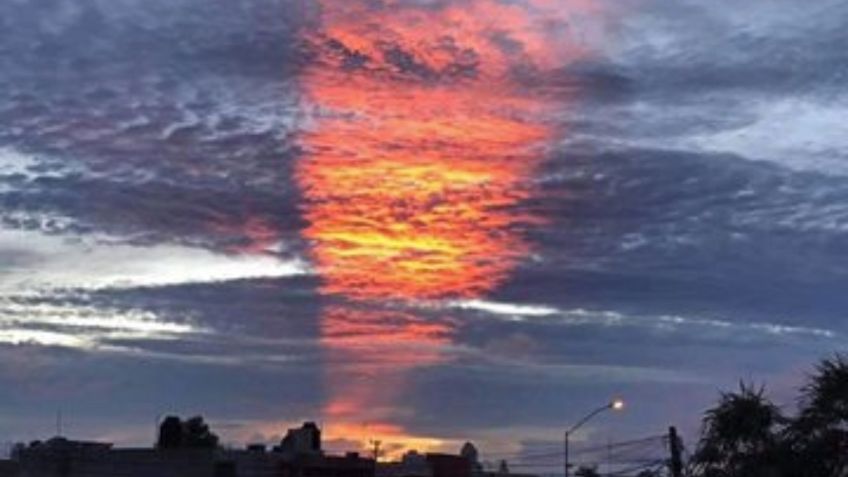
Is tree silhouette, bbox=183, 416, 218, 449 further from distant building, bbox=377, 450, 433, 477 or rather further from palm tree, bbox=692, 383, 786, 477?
palm tree, bbox=692, 383, 786, 477

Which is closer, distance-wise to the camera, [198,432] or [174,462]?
[174,462]

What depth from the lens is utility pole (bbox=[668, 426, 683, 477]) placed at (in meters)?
50.3

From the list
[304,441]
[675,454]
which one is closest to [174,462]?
[304,441]

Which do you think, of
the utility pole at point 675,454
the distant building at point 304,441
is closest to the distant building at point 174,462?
the distant building at point 304,441

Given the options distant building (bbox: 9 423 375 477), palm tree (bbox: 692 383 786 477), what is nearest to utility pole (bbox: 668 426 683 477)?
palm tree (bbox: 692 383 786 477)

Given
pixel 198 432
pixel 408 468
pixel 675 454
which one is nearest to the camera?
pixel 675 454

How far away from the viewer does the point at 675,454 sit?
5147cm

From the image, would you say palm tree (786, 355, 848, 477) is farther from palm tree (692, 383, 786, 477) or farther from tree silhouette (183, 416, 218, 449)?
tree silhouette (183, 416, 218, 449)

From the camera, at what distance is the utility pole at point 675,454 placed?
50312 millimetres

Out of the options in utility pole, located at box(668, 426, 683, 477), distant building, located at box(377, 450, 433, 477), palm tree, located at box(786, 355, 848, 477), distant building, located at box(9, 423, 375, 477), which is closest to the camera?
palm tree, located at box(786, 355, 848, 477)

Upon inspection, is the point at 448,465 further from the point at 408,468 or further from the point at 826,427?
the point at 826,427

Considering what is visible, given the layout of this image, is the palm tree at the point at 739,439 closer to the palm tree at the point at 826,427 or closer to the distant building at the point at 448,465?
the palm tree at the point at 826,427

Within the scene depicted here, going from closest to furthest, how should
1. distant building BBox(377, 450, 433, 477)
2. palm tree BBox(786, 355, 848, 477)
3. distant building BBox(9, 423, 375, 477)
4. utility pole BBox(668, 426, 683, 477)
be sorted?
palm tree BBox(786, 355, 848, 477)
utility pole BBox(668, 426, 683, 477)
distant building BBox(9, 423, 375, 477)
distant building BBox(377, 450, 433, 477)

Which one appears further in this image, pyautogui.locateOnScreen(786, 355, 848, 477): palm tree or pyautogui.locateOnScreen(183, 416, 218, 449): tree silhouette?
pyautogui.locateOnScreen(183, 416, 218, 449): tree silhouette
